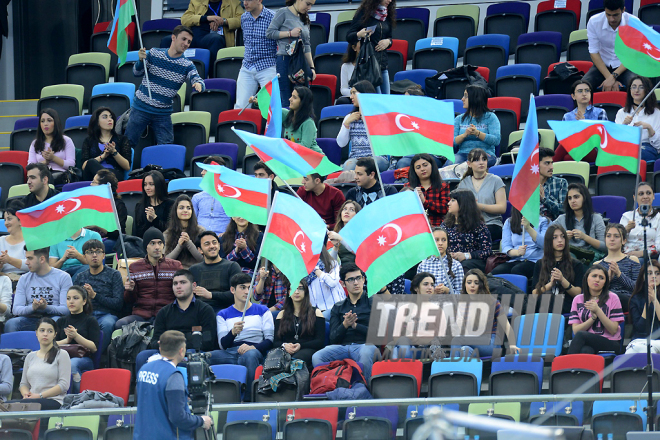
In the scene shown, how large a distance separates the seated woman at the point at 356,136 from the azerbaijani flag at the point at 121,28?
3069mm

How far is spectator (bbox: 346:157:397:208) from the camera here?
879cm

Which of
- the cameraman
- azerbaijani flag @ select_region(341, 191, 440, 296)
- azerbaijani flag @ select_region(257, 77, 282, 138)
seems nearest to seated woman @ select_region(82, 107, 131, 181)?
azerbaijani flag @ select_region(257, 77, 282, 138)

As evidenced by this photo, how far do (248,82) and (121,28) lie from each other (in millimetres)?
1617

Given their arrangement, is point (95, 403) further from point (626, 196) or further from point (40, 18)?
point (40, 18)

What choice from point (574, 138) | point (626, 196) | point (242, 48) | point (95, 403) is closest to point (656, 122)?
point (626, 196)

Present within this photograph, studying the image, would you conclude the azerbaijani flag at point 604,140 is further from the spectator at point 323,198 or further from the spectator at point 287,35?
the spectator at point 287,35

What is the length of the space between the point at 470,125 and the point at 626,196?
160cm

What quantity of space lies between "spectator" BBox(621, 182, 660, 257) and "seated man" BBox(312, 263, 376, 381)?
7.46ft

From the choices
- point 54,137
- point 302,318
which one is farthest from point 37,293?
point 54,137

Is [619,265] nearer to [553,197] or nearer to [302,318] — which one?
[553,197]

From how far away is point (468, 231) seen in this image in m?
8.34

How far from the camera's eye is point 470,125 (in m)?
9.48

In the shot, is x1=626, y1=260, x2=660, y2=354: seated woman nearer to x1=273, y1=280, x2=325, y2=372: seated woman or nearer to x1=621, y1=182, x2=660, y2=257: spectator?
x1=621, y1=182, x2=660, y2=257: spectator

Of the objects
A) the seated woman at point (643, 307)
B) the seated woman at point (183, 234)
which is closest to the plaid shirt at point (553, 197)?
the seated woman at point (643, 307)
